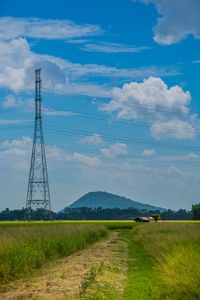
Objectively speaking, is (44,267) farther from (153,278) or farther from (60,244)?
(153,278)

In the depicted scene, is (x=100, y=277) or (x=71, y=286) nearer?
(x=71, y=286)

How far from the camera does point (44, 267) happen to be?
20234 mm

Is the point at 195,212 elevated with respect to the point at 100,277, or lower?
elevated

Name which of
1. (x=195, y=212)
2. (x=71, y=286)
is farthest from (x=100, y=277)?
(x=195, y=212)

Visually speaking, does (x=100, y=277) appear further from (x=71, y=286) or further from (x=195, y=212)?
(x=195, y=212)

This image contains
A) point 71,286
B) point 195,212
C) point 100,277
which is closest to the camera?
point 71,286

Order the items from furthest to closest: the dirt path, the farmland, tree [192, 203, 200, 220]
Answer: tree [192, 203, 200, 220]
the dirt path
the farmland

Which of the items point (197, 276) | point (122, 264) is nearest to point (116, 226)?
point (122, 264)

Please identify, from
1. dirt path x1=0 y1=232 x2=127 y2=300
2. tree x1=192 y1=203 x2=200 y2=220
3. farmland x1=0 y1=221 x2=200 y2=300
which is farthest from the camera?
tree x1=192 y1=203 x2=200 y2=220

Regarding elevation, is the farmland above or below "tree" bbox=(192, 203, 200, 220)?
below

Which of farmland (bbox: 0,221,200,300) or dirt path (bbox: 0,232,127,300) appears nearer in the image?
farmland (bbox: 0,221,200,300)

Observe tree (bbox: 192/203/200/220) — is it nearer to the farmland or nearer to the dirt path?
the farmland

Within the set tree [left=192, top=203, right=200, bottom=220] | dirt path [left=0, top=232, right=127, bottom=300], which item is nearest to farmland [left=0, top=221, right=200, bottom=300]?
dirt path [left=0, top=232, right=127, bottom=300]

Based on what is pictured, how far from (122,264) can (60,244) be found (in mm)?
6695
